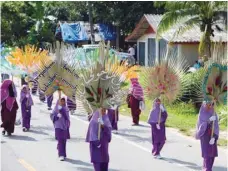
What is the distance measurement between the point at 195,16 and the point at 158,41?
26.8ft

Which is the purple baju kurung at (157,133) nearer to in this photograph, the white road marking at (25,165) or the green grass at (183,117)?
the green grass at (183,117)

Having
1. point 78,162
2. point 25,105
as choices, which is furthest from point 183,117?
point 78,162

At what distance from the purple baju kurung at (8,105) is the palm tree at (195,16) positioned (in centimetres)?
936

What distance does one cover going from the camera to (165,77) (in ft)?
35.3

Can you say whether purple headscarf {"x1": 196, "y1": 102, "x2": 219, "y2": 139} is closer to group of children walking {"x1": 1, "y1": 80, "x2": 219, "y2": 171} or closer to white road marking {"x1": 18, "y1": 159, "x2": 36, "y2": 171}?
group of children walking {"x1": 1, "y1": 80, "x2": 219, "y2": 171}

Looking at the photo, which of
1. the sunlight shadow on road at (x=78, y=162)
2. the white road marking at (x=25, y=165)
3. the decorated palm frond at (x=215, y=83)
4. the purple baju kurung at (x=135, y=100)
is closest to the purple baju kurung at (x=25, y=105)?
the purple baju kurung at (x=135, y=100)

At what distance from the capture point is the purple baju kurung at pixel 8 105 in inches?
531

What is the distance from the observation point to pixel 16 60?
551 inches

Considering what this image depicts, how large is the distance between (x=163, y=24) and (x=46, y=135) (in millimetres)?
9440

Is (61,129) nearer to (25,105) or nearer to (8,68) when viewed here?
(25,105)

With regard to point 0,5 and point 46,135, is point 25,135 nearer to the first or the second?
point 46,135

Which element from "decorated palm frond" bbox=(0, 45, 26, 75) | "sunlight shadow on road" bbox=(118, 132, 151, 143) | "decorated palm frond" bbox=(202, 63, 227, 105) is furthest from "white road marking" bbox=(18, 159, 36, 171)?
"decorated palm frond" bbox=(0, 45, 26, 75)

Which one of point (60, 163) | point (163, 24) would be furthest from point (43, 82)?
point (163, 24)

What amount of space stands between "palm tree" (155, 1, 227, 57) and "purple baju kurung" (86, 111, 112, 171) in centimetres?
1268
